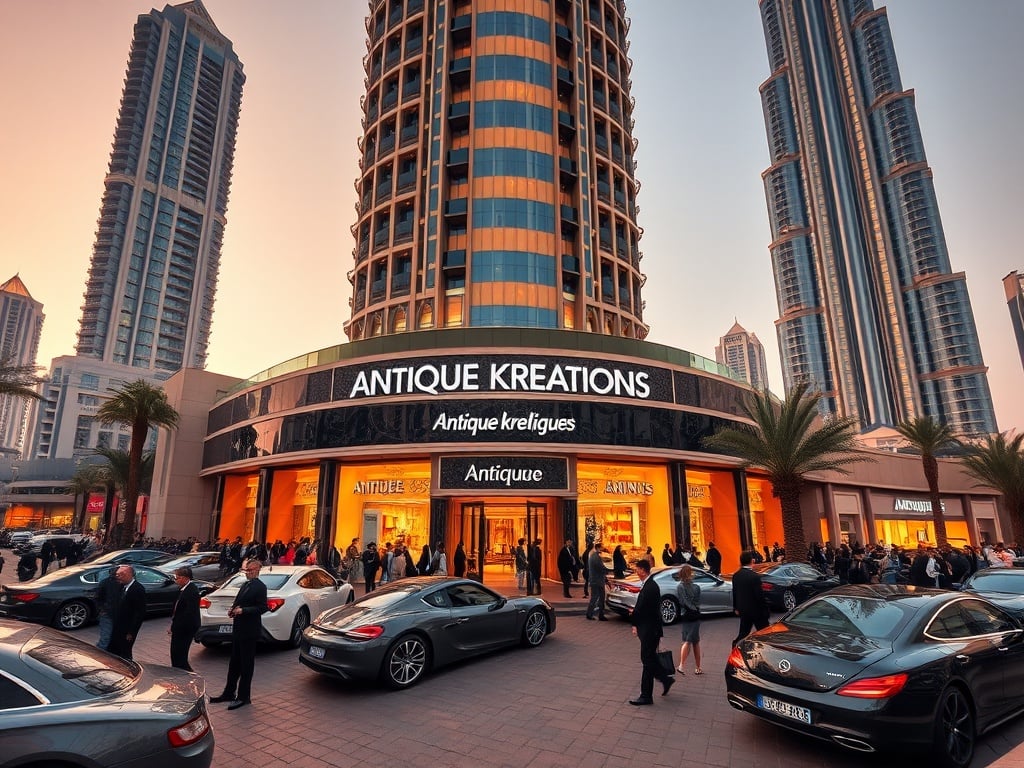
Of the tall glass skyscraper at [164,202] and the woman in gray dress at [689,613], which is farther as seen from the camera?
Result: the tall glass skyscraper at [164,202]

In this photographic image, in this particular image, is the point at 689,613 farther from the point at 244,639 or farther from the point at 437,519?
the point at 437,519

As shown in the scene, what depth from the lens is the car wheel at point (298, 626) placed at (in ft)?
34.4

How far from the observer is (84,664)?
378 cm

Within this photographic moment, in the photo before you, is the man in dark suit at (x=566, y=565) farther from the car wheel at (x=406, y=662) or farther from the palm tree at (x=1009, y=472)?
the palm tree at (x=1009, y=472)

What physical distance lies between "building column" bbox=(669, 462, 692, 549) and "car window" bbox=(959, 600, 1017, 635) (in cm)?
1529

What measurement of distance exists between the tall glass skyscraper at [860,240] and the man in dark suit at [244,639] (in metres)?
135

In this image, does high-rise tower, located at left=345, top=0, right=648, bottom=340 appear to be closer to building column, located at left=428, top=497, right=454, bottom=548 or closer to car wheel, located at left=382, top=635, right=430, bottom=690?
building column, located at left=428, top=497, right=454, bottom=548

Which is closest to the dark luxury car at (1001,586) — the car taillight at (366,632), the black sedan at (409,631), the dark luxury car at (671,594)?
the dark luxury car at (671,594)

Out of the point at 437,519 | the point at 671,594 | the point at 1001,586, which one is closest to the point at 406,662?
the point at 671,594

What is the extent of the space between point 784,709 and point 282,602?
873 centimetres

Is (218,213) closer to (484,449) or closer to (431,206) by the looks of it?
(431,206)

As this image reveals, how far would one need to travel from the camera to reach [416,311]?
35406mm

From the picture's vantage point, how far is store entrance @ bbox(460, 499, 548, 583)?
2103 centimetres

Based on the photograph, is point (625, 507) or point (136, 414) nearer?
point (625, 507)
